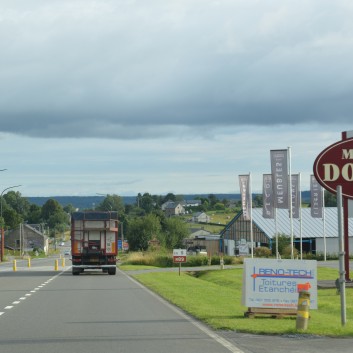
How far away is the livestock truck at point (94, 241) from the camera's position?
1889 inches

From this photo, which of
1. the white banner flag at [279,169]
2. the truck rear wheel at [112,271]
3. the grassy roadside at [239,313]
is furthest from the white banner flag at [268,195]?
the grassy roadside at [239,313]

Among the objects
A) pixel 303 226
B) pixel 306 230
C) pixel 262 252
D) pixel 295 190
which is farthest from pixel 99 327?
pixel 303 226

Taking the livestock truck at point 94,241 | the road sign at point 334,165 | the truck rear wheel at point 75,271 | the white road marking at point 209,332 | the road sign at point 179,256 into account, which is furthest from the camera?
the truck rear wheel at point 75,271

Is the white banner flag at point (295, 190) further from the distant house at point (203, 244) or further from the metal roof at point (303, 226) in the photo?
the distant house at point (203, 244)

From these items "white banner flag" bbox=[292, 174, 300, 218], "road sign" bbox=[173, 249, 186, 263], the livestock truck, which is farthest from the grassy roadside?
"white banner flag" bbox=[292, 174, 300, 218]

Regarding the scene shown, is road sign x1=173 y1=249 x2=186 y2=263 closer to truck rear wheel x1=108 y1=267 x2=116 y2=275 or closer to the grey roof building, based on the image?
truck rear wheel x1=108 y1=267 x2=116 y2=275

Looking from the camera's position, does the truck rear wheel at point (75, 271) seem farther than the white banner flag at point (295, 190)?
No

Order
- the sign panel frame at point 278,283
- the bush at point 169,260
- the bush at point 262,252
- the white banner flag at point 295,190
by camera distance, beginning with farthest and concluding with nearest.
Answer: the bush at point 262,252, the bush at point 169,260, the white banner flag at point 295,190, the sign panel frame at point 278,283

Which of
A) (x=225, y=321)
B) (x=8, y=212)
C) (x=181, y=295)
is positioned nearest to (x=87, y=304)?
(x=181, y=295)

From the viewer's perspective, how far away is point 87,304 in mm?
23250

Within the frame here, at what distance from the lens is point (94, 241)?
159ft

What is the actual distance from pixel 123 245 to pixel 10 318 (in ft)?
314

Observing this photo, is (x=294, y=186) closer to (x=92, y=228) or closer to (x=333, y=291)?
(x=92, y=228)

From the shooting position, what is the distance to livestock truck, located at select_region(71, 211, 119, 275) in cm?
4797
